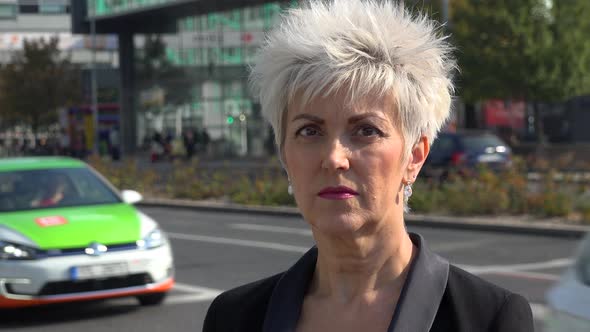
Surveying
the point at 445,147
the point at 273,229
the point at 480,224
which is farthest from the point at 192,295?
the point at 445,147

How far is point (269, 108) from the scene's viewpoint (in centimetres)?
233

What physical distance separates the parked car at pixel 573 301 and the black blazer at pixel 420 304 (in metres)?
1.99

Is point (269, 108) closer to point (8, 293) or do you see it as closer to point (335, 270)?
point (335, 270)

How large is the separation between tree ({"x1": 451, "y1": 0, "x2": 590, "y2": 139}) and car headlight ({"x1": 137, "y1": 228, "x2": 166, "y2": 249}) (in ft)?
114

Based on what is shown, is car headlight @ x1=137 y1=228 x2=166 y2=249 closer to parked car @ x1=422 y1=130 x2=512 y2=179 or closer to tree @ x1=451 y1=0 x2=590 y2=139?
parked car @ x1=422 y1=130 x2=512 y2=179

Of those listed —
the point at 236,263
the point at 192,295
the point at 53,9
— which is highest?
the point at 53,9

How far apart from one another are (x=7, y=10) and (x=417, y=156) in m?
81.2

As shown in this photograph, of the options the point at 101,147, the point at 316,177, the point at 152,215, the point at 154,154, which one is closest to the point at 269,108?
the point at 316,177

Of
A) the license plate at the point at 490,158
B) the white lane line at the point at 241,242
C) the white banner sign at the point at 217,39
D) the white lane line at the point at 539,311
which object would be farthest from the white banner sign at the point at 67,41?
the white lane line at the point at 539,311

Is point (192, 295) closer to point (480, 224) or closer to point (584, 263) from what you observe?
point (584, 263)

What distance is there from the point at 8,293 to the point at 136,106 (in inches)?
2199

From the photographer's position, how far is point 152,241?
34.4 ft

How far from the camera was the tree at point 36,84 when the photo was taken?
71.6m

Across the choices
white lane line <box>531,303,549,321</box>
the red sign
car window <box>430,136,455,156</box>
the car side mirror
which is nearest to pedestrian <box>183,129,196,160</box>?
car window <box>430,136,455,156</box>
